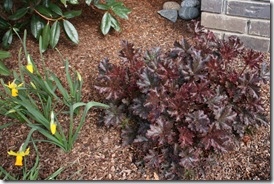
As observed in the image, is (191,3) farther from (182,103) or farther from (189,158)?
(189,158)

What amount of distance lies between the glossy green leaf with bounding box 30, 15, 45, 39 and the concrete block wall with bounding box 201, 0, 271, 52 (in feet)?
3.18

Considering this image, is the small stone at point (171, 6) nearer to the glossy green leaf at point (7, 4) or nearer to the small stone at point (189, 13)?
the small stone at point (189, 13)

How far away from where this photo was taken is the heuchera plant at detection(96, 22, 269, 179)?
183 centimetres

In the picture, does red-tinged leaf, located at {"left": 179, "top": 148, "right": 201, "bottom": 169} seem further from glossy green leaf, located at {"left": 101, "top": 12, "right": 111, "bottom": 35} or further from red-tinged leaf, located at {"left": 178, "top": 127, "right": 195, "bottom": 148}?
glossy green leaf, located at {"left": 101, "top": 12, "right": 111, "bottom": 35}

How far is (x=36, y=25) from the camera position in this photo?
2.46m

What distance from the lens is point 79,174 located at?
1.92 meters

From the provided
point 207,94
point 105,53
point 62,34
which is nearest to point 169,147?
point 207,94

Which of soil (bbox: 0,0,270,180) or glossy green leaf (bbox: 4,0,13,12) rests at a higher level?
glossy green leaf (bbox: 4,0,13,12)

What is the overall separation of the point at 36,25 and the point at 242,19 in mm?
1210

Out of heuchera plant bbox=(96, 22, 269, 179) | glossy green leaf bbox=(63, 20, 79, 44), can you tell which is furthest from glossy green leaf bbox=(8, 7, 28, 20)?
heuchera plant bbox=(96, 22, 269, 179)

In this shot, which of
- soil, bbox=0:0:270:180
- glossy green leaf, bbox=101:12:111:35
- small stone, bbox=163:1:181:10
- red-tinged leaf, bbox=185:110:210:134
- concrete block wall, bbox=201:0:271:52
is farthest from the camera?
small stone, bbox=163:1:181:10

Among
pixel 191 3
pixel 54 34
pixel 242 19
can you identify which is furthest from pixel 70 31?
pixel 242 19

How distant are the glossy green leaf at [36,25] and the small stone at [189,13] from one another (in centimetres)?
90

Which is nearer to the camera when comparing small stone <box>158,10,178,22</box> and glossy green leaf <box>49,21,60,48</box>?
glossy green leaf <box>49,21,60,48</box>
